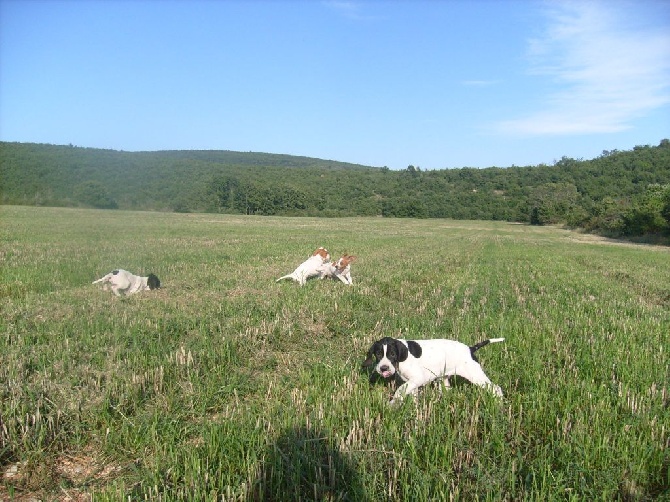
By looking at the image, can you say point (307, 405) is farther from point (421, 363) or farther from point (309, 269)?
point (309, 269)

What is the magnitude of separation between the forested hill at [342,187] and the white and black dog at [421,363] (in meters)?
15.5

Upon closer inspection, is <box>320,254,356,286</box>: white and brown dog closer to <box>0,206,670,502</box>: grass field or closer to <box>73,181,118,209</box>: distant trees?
<box>0,206,670,502</box>: grass field

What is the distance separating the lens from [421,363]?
4500 mm

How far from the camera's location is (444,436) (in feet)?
11.3

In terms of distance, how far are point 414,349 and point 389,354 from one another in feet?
1.07

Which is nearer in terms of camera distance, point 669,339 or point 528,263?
point 669,339

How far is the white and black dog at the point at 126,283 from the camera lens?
930cm

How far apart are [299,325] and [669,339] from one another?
214 inches

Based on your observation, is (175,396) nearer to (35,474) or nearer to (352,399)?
(35,474)

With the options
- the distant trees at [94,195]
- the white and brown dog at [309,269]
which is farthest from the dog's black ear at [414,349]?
the distant trees at [94,195]

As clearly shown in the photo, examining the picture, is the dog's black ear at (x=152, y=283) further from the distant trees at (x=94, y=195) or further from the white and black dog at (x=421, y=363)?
the distant trees at (x=94, y=195)

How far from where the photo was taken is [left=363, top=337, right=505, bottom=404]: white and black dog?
13.9 feet

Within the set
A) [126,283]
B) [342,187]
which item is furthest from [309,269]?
[342,187]

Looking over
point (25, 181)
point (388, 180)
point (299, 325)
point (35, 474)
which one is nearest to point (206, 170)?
point (25, 181)
